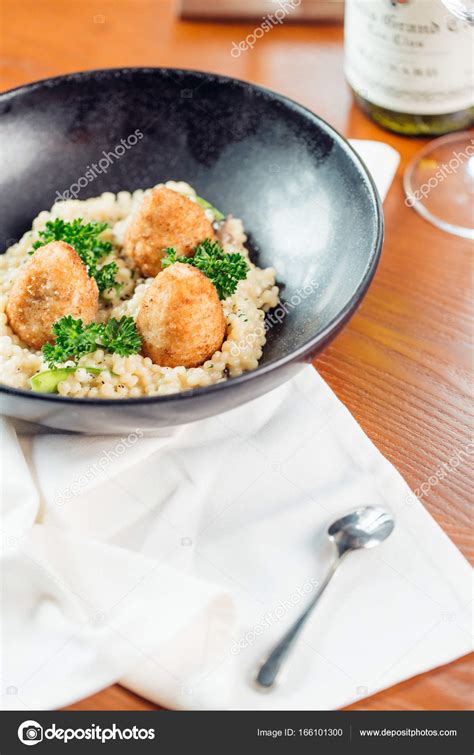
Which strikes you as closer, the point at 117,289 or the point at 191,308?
the point at 191,308

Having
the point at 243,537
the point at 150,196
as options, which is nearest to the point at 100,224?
the point at 150,196

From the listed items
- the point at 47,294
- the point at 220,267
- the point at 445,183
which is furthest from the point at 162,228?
the point at 445,183

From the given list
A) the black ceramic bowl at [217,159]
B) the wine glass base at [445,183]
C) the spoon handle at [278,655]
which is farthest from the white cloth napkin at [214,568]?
the wine glass base at [445,183]

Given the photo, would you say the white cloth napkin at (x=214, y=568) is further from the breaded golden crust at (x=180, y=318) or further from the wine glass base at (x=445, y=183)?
the wine glass base at (x=445, y=183)

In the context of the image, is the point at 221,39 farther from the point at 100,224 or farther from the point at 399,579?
the point at 399,579

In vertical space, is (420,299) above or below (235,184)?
below

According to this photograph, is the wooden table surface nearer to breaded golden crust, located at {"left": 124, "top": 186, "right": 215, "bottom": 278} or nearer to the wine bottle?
the wine bottle

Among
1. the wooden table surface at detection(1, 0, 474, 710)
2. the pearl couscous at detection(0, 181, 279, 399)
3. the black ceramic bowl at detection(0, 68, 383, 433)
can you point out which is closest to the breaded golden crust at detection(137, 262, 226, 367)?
the pearl couscous at detection(0, 181, 279, 399)
